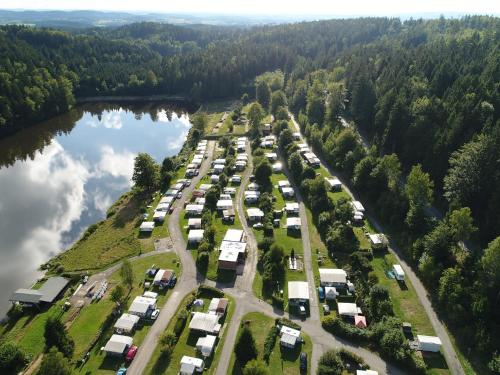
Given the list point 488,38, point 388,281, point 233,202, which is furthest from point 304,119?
point 488,38

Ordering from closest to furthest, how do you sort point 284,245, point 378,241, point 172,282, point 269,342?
1. point 269,342
2. point 172,282
3. point 378,241
4. point 284,245

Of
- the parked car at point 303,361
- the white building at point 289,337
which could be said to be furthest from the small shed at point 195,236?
the parked car at point 303,361

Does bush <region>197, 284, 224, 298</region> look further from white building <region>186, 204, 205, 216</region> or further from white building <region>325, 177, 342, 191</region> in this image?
white building <region>325, 177, 342, 191</region>

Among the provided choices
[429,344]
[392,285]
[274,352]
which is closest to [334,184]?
[392,285]

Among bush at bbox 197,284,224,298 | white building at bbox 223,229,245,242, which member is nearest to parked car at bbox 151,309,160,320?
bush at bbox 197,284,224,298

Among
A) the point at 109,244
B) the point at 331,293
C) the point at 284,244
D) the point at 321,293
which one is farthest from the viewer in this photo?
the point at 109,244

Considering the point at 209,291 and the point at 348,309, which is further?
the point at 209,291

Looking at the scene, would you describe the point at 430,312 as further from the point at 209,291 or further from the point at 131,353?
the point at 131,353
